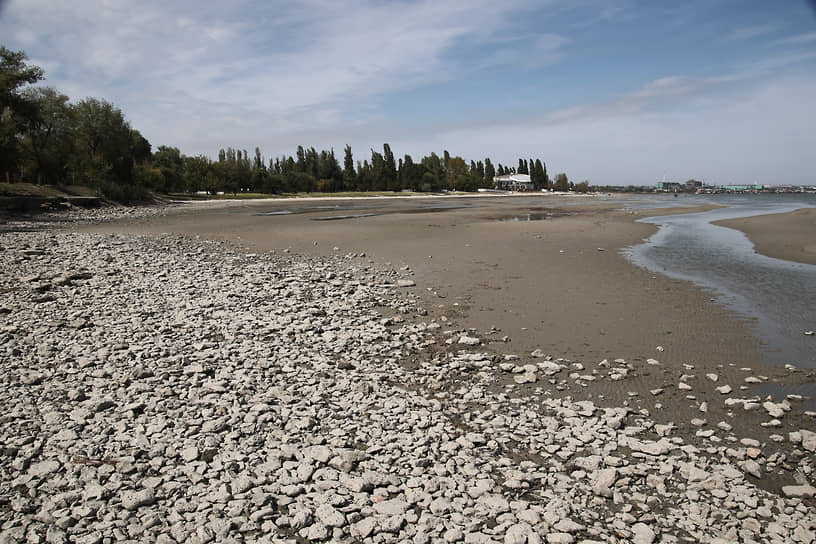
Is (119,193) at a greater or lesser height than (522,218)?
greater

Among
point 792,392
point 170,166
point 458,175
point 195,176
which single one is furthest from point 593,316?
point 458,175

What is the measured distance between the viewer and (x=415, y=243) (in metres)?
24.2

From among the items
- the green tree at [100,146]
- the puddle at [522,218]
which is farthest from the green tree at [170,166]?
the puddle at [522,218]

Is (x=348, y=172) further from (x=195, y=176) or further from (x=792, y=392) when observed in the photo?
(x=792, y=392)

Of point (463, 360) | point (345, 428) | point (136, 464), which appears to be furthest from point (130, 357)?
point (463, 360)

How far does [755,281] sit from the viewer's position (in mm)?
15383

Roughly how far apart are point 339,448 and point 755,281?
15.9 meters

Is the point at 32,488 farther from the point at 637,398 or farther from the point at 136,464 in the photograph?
the point at 637,398

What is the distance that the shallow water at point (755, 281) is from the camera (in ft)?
30.8

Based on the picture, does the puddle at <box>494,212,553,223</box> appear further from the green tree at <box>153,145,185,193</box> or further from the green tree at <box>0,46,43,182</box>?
the green tree at <box>153,145,185,193</box>

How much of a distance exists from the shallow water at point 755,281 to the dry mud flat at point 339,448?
3419 mm

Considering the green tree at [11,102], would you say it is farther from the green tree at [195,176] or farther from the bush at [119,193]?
the green tree at [195,176]

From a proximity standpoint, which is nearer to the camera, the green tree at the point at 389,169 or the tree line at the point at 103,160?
the tree line at the point at 103,160

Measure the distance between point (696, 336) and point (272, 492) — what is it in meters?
8.89
